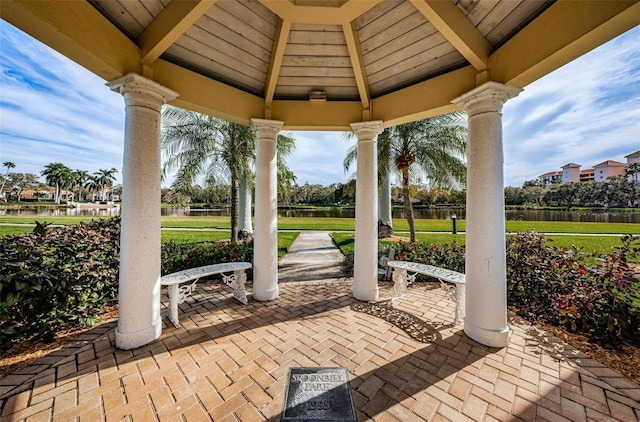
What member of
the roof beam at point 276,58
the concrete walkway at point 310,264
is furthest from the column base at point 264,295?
the roof beam at point 276,58

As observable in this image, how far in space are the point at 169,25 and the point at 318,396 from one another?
470 cm

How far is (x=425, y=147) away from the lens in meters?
11.6

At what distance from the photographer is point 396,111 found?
16.0 feet

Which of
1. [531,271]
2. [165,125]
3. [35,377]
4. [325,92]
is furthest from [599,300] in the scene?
[165,125]

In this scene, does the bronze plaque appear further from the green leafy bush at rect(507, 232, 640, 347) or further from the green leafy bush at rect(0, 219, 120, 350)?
the green leafy bush at rect(507, 232, 640, 347)

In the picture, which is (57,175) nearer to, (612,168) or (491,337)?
(491,337)

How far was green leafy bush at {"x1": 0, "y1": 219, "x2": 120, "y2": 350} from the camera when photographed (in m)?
3.35

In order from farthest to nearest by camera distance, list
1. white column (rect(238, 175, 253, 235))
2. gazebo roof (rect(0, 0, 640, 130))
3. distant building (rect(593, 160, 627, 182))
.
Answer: distant building (rect(593, 160, 627, 182)) < white column (rect(238, 175, 253, 235)) < gazebo roof (rect(0, 0, 640, 130))

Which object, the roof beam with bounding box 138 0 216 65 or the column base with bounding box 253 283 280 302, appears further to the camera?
the column base with bounding box 253 283 280 302

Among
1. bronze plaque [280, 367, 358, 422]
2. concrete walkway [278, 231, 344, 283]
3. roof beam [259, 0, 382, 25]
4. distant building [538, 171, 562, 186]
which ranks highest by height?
distant building [538, 171, 562, 186]

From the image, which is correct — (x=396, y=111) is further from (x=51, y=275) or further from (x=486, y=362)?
(x=51, y=275)

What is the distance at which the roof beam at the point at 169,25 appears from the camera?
2.96 metres

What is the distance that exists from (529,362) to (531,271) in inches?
97.8

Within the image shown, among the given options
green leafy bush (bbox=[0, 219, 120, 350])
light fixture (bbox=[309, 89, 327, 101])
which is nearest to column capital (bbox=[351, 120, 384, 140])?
light fixture (bbox=[309, 89, 327, 101])
